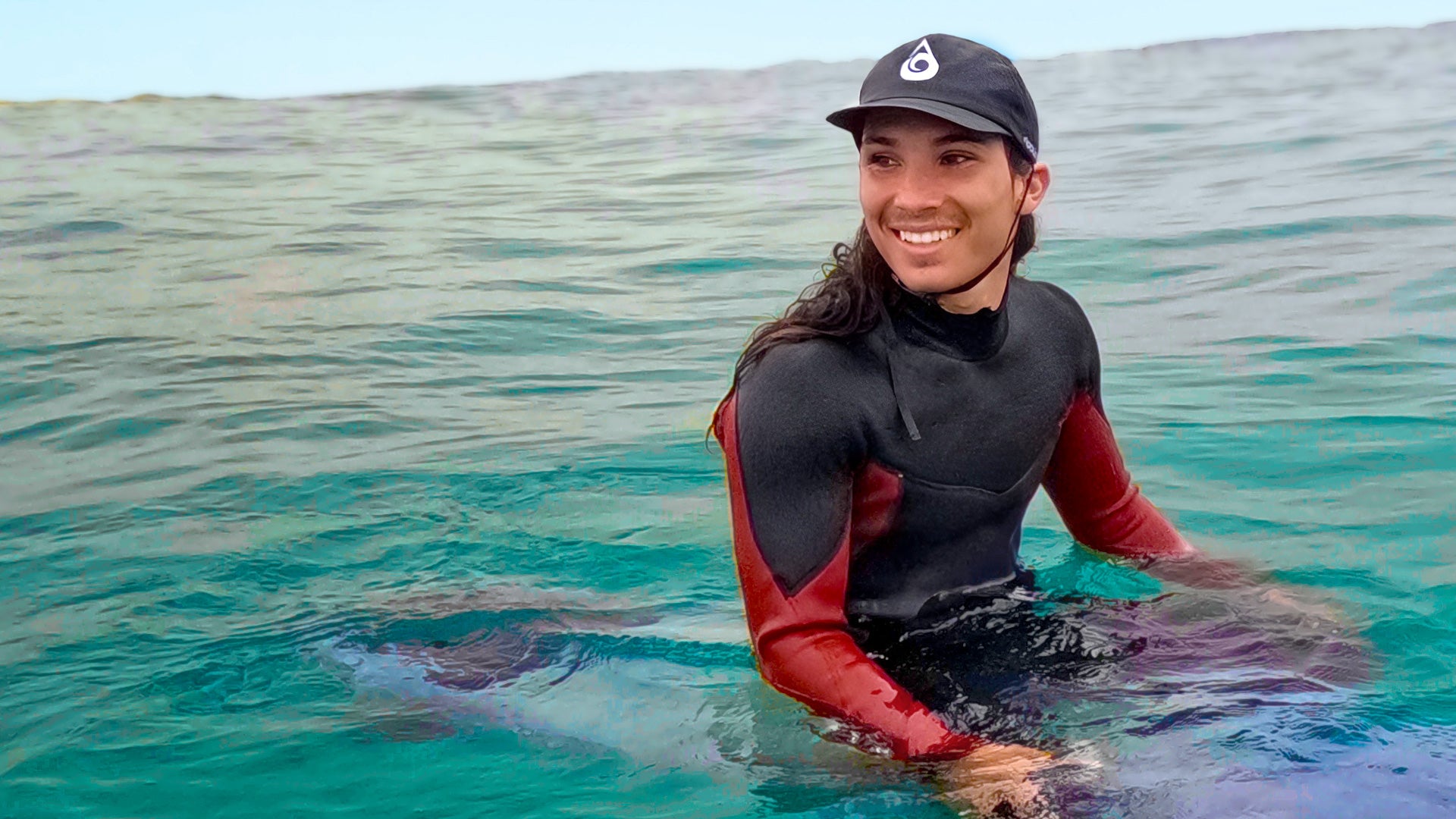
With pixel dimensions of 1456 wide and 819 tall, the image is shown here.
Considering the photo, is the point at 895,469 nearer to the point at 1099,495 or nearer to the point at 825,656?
the point at 825,656

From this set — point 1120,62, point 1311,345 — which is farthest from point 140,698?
point 1120,62

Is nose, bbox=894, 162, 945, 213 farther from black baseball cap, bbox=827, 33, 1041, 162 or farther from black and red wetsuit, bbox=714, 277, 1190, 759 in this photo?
black and red wetsuit, bbox=714, 277, 1190, 759

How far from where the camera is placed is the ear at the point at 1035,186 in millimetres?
3016

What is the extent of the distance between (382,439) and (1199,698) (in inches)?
150

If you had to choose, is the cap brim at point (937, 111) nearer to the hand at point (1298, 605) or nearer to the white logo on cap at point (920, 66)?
the white logo on cap at point (920, 66)

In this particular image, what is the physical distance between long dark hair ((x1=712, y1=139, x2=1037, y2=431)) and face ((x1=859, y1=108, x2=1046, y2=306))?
52 millimetres

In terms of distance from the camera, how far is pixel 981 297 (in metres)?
3.06

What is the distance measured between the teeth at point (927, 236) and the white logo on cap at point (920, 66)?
30cm

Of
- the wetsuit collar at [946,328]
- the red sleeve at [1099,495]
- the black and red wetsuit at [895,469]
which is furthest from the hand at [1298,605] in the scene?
the wetsuit collar at [946,328]

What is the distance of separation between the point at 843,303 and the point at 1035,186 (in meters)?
0.47

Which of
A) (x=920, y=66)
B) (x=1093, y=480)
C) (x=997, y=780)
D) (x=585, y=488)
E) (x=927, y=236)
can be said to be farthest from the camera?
(x=585, y=488)

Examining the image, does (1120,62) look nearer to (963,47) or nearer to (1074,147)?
(1074,147)

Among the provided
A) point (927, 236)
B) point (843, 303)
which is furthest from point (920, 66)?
point (843, 303)

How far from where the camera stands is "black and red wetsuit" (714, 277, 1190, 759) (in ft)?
9.23
